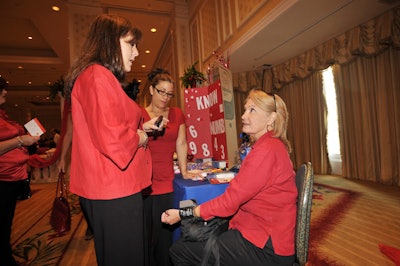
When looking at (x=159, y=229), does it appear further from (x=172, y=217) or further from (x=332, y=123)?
(x=332, y=123)

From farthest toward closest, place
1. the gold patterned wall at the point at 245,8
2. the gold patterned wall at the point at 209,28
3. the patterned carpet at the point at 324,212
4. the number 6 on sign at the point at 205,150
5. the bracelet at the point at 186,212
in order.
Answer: the gold patterned wall at the point at 209,28 < the gold patterned wall at the point at 245,8 < the number 6 on sign at the point at 205,150 < the patterned carpet at the point at 324,212 < the bracelet at the point at 186,212

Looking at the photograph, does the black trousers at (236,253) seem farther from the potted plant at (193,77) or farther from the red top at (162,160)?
the potted plant at (193,77)

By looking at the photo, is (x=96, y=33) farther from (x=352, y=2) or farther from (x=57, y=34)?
(x=57, y=34)

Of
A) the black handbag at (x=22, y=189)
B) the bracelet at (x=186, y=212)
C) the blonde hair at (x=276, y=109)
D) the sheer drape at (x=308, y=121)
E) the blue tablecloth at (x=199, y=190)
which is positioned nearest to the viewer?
the bracelet at (x=186, y=212)

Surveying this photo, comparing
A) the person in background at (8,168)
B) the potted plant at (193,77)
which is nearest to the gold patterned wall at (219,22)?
the potted plant at (193,77)

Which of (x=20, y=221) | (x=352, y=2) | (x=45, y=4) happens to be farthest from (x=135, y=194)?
(x=45, y=4)

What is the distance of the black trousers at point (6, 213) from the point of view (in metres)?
1.70

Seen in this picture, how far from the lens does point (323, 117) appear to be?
5.61 metres

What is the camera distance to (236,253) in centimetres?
109

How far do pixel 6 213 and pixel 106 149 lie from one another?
1554 millimetres

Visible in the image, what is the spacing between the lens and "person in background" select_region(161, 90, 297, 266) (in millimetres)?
1063

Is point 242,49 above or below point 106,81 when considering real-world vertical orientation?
above

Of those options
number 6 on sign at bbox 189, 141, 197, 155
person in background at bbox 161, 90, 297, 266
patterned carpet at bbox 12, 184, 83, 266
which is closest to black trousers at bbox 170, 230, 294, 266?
person in background at bbox 161, 90, 297, 266

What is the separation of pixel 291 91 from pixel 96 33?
6213 mm
